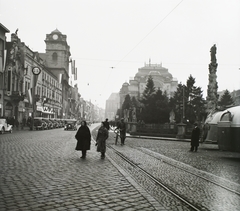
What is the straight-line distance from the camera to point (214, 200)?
6.12m

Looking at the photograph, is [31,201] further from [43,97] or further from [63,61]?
[63,61]

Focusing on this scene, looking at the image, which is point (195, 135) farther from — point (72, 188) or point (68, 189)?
point (68, 189)

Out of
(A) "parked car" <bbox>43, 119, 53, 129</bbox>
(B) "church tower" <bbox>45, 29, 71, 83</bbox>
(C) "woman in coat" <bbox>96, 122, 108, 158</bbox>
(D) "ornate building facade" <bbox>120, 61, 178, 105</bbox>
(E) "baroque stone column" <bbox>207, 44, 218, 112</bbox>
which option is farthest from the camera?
(D) "ornate building facade" <bbox>120, 61, 178, 105</bbox>

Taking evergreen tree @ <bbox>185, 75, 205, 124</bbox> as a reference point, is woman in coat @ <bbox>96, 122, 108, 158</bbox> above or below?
below

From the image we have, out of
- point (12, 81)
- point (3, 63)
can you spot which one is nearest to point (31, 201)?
point (3, 63)

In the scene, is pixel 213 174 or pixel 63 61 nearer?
pixel 213 174

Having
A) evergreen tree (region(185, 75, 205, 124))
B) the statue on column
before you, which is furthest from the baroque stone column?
evergreen tree (region(185, 75, 205, 124))

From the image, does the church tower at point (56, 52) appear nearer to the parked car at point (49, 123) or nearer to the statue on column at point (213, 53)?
the parked car at point (49, 123)

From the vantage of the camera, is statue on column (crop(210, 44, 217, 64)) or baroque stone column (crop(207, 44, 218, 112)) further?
statue on column (crop(210, 44, 217, 64))

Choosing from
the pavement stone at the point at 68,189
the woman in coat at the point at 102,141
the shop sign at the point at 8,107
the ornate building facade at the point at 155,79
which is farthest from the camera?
the ornate building facade at the point at 155,79

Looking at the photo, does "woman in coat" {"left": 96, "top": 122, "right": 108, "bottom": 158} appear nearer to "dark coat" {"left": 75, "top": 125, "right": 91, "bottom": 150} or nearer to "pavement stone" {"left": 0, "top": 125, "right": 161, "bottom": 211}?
"dark coat" {"left": 75, "top": 125, "right": 91, "bottom": 150}

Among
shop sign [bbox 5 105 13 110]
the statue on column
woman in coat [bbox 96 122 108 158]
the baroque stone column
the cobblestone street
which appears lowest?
the cobblestone street

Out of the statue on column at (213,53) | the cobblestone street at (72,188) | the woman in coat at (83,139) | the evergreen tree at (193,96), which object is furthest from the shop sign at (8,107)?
the evergreen tree at (193,96)

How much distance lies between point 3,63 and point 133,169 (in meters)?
34.0
